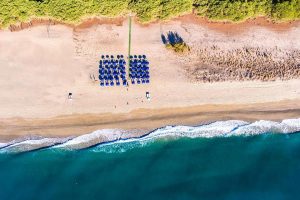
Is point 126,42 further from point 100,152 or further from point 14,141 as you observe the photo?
point 14,141

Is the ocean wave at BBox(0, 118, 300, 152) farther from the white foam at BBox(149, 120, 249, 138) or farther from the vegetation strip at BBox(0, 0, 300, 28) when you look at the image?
the vegetation strip at BBox(0, 0, 300, 28)

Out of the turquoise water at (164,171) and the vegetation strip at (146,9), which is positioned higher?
the vegetation strip at (146,9)

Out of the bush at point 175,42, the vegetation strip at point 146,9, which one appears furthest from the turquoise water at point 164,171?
the vegetation strip at point 146,9

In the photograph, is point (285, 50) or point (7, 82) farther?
point (285, 50)

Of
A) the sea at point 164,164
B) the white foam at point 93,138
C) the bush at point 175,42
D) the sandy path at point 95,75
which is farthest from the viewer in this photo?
the bush at point 175,42

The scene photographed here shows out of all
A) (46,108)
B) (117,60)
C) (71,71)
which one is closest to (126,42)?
(117,60)

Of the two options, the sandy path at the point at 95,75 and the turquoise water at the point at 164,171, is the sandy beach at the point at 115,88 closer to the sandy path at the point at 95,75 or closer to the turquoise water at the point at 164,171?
the sandy path at the point at 95,75
